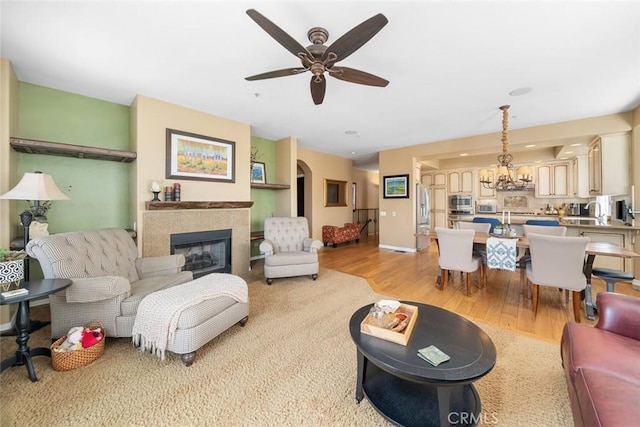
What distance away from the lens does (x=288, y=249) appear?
4.16 m

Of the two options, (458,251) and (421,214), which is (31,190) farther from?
(421,214)

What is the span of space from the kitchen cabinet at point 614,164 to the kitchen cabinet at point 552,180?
2278 millimetres

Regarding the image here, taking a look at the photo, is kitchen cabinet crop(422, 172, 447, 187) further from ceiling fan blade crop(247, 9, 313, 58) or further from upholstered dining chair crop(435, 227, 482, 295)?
ceiling fan blade crop(247, 9, 313, 58)

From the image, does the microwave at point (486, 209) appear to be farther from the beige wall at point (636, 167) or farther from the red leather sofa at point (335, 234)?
the red leather sofa at point (335, 234)

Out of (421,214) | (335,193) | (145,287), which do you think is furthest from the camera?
(335,193)

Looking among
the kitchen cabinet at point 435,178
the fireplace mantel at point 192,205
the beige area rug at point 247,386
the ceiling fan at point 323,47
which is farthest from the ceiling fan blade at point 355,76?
the kitchen cabinet at point 435,178

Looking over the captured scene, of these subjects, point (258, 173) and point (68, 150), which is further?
point (258, 173)

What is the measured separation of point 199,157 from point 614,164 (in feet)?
21.1

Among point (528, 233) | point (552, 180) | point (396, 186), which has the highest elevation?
point (552, 180)

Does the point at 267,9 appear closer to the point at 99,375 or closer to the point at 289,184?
the point at 99,375

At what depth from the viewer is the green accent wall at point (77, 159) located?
2887 mm

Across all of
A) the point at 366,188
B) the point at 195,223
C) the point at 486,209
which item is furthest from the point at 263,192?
the point at 486,209

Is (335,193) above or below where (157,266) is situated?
above

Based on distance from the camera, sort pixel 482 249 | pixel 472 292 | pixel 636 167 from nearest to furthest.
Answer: pixel 472 292 < pixel 636 167 < pixel 482 249
